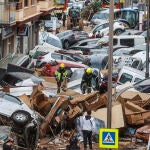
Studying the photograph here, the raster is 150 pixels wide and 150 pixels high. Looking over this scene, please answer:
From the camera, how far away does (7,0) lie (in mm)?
38188

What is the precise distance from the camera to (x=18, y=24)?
1469 inches

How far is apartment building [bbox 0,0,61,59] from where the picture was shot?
34688 mm

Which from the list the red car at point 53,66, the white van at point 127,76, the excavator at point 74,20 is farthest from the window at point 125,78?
the excavator at point 74,20

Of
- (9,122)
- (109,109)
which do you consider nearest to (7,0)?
(9,122)

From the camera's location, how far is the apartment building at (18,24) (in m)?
34.7

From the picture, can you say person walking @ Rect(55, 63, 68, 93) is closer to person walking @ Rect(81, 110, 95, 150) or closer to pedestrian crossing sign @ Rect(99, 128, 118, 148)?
person walking @ Rect(81, 110, 95, 150)

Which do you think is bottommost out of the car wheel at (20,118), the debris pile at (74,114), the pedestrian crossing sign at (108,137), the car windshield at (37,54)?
the debris pile at (74,114)

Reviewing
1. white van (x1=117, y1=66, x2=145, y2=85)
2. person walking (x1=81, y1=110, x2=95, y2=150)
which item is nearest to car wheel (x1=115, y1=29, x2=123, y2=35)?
white van (x1=117, y1=66, x2=145, y2=85)

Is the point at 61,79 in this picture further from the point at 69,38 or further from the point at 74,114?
the point at 69,38

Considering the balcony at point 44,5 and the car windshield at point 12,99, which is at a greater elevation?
the balcony at point 44,5

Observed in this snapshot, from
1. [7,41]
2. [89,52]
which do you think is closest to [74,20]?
[89,52]

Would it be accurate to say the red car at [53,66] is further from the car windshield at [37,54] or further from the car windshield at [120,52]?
the car windshield at [120,52]

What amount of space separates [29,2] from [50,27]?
60.6 feet

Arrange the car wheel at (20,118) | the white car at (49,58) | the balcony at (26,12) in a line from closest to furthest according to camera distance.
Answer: the car wheel at (20,118)
the white car at (49,58)
the balcony at (26,12)
